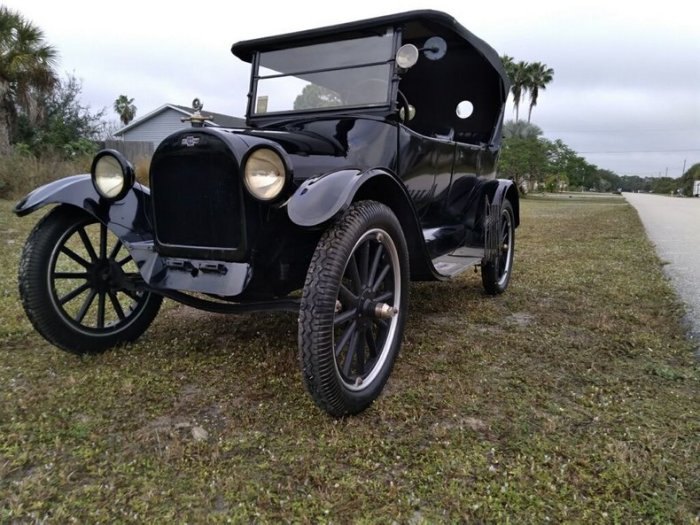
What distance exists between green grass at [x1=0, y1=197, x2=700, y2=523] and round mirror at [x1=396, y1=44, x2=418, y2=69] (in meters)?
1.65

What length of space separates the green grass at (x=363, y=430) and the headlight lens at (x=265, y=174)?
3.10 feet

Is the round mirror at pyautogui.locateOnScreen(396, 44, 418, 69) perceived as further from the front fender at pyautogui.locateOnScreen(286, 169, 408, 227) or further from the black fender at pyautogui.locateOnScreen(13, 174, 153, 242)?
the black fender at pyautogui.locateOnScreen(13, 174, 153, 242)

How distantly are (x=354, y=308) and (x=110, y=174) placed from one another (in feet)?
5.00

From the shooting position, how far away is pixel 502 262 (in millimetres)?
4672

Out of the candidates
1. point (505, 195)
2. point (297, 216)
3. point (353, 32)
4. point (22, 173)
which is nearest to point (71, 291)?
point (297, 216)

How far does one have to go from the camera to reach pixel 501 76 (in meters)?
4.35

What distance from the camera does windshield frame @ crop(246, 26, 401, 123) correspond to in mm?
3025

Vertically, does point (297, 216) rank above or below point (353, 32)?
below

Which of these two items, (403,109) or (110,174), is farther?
(403,109)

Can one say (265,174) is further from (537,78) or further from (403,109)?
(537,78)

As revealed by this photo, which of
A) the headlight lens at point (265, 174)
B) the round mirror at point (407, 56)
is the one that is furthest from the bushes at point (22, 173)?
the headlight lens at point (265, 174)

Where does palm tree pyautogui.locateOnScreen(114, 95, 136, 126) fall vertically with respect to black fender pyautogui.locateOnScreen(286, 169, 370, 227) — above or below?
above

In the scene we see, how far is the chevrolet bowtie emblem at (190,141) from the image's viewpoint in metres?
2.35

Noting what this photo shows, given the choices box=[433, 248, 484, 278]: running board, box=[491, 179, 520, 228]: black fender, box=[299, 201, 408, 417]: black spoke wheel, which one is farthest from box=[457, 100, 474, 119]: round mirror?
box=[299, 201, 408, 417]: black spoke wheel
